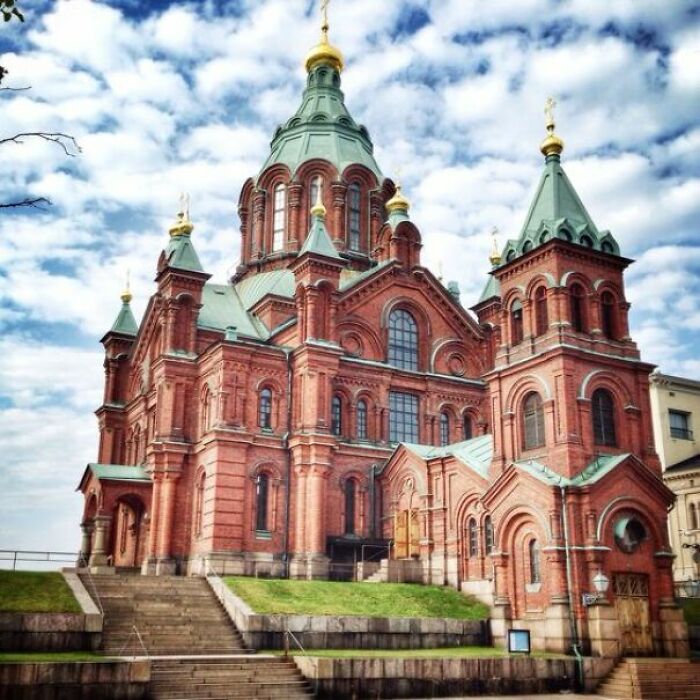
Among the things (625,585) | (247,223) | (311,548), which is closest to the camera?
(625,585)

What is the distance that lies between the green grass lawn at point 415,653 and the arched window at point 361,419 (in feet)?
43.3

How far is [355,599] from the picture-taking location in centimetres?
3016

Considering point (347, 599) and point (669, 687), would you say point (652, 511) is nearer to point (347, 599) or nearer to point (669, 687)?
point (669, 687)

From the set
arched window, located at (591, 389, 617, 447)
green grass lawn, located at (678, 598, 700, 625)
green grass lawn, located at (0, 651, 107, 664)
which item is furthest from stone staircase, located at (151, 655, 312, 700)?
green grass lawn, located at (678, 598, 700, 625)

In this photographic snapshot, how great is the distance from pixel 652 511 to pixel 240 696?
636 inches

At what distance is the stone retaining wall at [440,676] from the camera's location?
2302 centimetres

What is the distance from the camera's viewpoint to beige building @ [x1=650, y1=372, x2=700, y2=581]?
155ft

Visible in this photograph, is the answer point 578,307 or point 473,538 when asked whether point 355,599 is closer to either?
point 473,538

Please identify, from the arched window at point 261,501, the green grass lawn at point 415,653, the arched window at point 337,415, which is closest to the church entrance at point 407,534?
the arched window at point 337,415

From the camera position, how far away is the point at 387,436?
4100 cm

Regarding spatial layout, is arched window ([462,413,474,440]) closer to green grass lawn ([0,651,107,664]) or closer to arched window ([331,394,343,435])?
arched window ([331,394,343,435])

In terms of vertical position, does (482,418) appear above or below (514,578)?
above

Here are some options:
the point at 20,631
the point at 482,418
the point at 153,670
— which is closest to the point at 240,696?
the point at 153,670

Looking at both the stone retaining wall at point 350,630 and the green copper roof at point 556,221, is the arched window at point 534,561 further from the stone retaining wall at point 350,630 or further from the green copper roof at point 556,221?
the green copper roof at point 556,221
